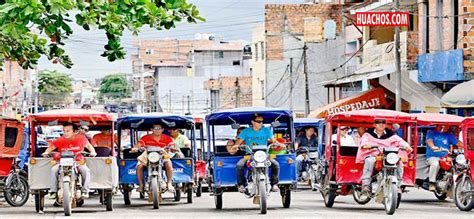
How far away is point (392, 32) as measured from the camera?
51.8 m

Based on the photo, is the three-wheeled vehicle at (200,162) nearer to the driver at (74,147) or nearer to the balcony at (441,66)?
the driver at (74,147)

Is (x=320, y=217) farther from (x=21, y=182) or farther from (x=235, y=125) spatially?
(x=21, y=182)

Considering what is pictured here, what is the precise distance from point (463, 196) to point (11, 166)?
9.30 meters

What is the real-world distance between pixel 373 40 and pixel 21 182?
2970 cm

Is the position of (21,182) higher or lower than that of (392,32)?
lower

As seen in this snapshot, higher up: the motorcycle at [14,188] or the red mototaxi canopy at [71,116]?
the red mototaxi canopy at [71,116]

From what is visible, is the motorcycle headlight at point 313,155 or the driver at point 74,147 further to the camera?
the motorcycle headlight at point 313,155

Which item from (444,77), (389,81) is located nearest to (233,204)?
(444,77)

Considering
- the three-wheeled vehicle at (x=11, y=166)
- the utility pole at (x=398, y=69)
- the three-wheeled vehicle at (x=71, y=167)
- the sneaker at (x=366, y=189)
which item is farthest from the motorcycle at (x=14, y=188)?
the utility pole at (x=398, y=69)

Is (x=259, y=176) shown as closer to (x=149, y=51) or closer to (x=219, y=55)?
(x=219, y=55)

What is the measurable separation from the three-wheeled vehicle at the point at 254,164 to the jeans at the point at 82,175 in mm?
2373

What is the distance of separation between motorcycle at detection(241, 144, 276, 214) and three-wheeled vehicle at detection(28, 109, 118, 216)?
275 cm

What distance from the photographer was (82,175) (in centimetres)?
2109

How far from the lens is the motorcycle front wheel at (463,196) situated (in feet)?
70.3
